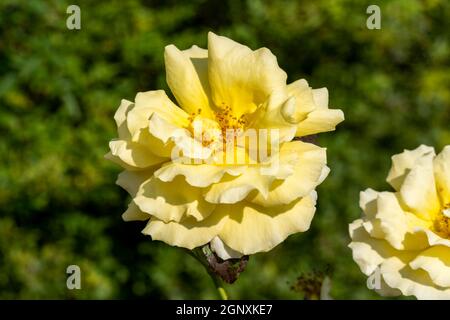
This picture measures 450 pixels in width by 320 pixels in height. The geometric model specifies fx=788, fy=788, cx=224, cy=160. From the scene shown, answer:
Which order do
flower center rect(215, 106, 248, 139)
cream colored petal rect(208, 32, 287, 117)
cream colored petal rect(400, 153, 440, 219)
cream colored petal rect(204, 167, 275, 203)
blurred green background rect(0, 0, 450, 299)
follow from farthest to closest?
blurred green background rect(0, 0, 450, 299) < cream colored petal rect(400, 153, 440, 219) < flower center rect(215, 106, 248, 139) < cream colored petal rect(208, 32, 287, 117) < cream colored petal rect(204, 167, 275, 203)

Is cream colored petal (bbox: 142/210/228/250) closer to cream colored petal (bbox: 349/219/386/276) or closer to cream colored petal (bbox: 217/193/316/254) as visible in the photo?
cream colored petal (bbox: 217/193/316/254)

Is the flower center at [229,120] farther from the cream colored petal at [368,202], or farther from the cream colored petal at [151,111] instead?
the cream colored petal at [368,202]

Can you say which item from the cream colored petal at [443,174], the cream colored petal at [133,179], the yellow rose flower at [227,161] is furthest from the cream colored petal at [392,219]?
the cream colored petal at [133,179]

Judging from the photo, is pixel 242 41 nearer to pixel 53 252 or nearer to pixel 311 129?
pixel 53 252

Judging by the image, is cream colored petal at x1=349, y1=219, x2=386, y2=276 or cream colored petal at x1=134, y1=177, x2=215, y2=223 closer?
cream colored petal at x1=134, y1=177, x2=215, y2=223

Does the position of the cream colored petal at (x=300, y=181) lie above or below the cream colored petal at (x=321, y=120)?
below

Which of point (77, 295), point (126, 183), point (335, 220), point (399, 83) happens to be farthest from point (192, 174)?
point (399, 83)

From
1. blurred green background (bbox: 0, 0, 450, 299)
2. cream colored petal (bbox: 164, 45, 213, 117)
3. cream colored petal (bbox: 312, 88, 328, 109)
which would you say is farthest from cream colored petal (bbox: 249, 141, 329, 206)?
blurred green background (bbox: 0, 0, 450, 299)

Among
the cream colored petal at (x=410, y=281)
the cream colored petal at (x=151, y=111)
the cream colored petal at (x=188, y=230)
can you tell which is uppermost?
the cream colored petal at (x=151, y=111)
